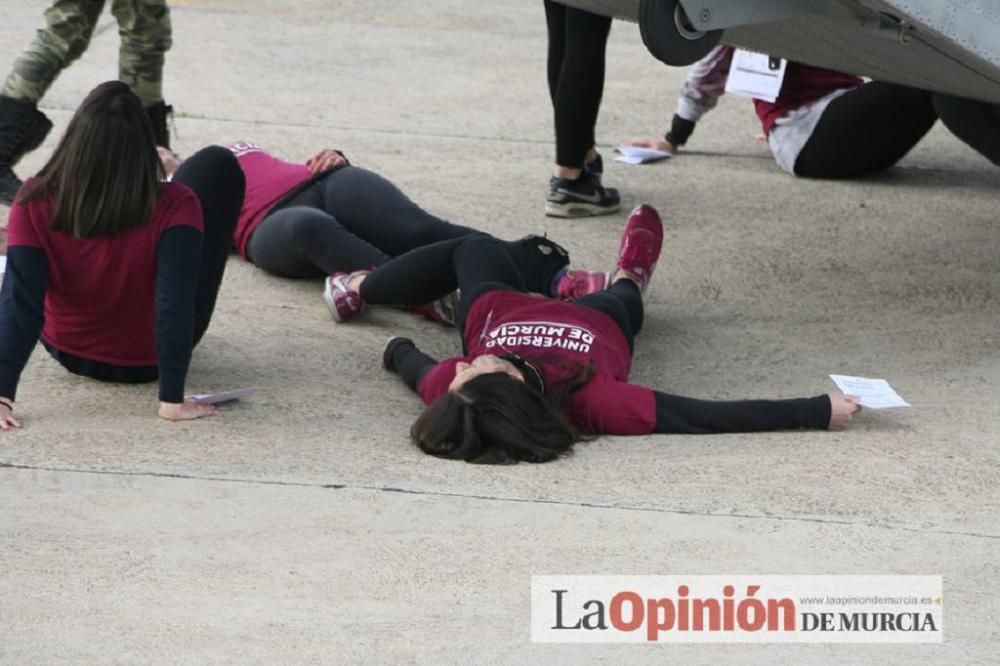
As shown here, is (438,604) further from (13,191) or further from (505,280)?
(13,191)

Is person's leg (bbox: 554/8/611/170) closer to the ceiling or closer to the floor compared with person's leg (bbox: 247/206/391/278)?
closer to the ceiling

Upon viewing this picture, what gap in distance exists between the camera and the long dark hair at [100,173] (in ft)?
13.6

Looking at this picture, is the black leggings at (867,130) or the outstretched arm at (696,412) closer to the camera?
the outstretched arm at (696,412)

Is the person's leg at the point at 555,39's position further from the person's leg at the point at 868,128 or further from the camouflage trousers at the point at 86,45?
the camouflage trousers at the point at 86,45

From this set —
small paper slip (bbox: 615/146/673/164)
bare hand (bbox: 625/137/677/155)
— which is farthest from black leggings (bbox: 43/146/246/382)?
bare hand (bbox: 625/137/677/155)

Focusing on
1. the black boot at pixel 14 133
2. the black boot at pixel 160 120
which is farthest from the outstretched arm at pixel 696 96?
the black boot at pixel 14 133

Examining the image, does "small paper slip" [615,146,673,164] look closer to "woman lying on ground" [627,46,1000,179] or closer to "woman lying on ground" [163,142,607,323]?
"woman lying on ground" [627,46,1000,179]

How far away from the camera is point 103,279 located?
430cm

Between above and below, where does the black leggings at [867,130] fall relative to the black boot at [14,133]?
above

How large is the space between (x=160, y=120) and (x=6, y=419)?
227 centimetres

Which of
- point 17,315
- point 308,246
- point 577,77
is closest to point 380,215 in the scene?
point 308,246

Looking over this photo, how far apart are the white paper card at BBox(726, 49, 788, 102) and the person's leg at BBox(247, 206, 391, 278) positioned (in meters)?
2.18

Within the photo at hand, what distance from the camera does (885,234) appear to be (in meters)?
6.39

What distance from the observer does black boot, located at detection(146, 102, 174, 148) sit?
6152mm
